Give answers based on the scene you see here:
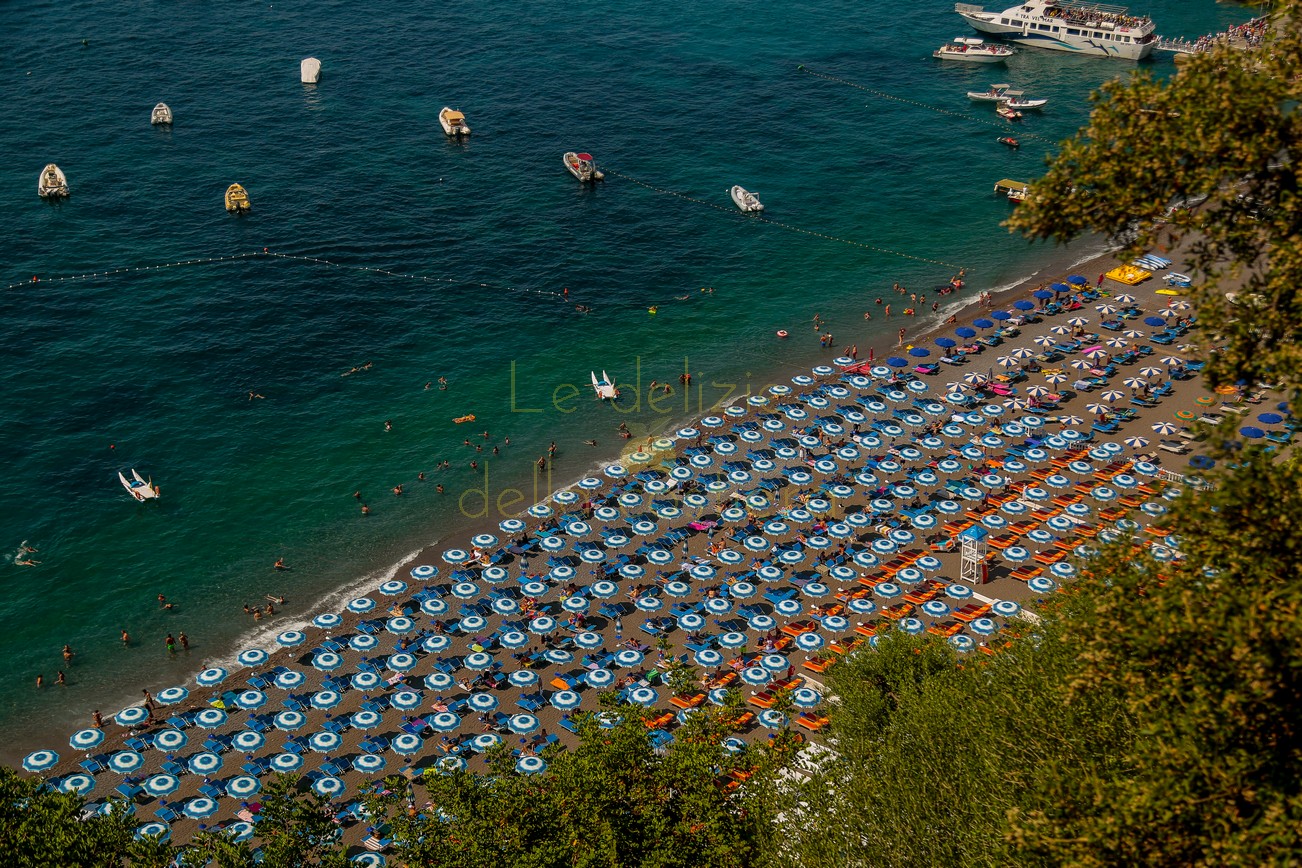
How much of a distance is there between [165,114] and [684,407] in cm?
8839

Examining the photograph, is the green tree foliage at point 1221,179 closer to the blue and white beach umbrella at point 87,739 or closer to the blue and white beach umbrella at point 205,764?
the blue and white beach umbrella at point 205,764

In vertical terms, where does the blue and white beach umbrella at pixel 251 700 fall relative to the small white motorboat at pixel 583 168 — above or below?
below

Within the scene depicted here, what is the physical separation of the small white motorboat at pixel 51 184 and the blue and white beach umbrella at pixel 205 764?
90340 millimetres

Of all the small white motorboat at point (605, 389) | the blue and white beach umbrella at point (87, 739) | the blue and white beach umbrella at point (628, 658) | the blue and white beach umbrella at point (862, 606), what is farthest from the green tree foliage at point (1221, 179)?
the small white motorboat at point (605, 389)

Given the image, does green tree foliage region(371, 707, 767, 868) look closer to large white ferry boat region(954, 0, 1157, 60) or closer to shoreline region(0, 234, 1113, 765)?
shoreline region(0, 234, 1113, 765)

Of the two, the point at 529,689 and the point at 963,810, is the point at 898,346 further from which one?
the point at 963,810

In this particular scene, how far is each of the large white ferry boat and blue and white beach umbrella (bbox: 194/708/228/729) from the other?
156m

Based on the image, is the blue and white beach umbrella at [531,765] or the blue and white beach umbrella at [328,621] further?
the blue and white beach umbrella at [328,621]

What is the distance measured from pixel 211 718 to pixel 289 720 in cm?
447

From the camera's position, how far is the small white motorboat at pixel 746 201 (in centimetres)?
13000

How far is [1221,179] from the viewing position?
2475cm

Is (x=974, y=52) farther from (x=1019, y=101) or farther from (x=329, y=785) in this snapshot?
(x=329, y=785)

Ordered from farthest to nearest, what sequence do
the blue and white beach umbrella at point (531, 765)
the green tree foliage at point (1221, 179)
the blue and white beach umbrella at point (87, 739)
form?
the blue and white beach umbrella at point (87, 739)
the blue and white beach umbrella at point (531, 765)
the green tree foliage at point (1221, 179)

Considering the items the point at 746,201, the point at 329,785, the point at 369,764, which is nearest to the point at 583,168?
the point at 746,201
